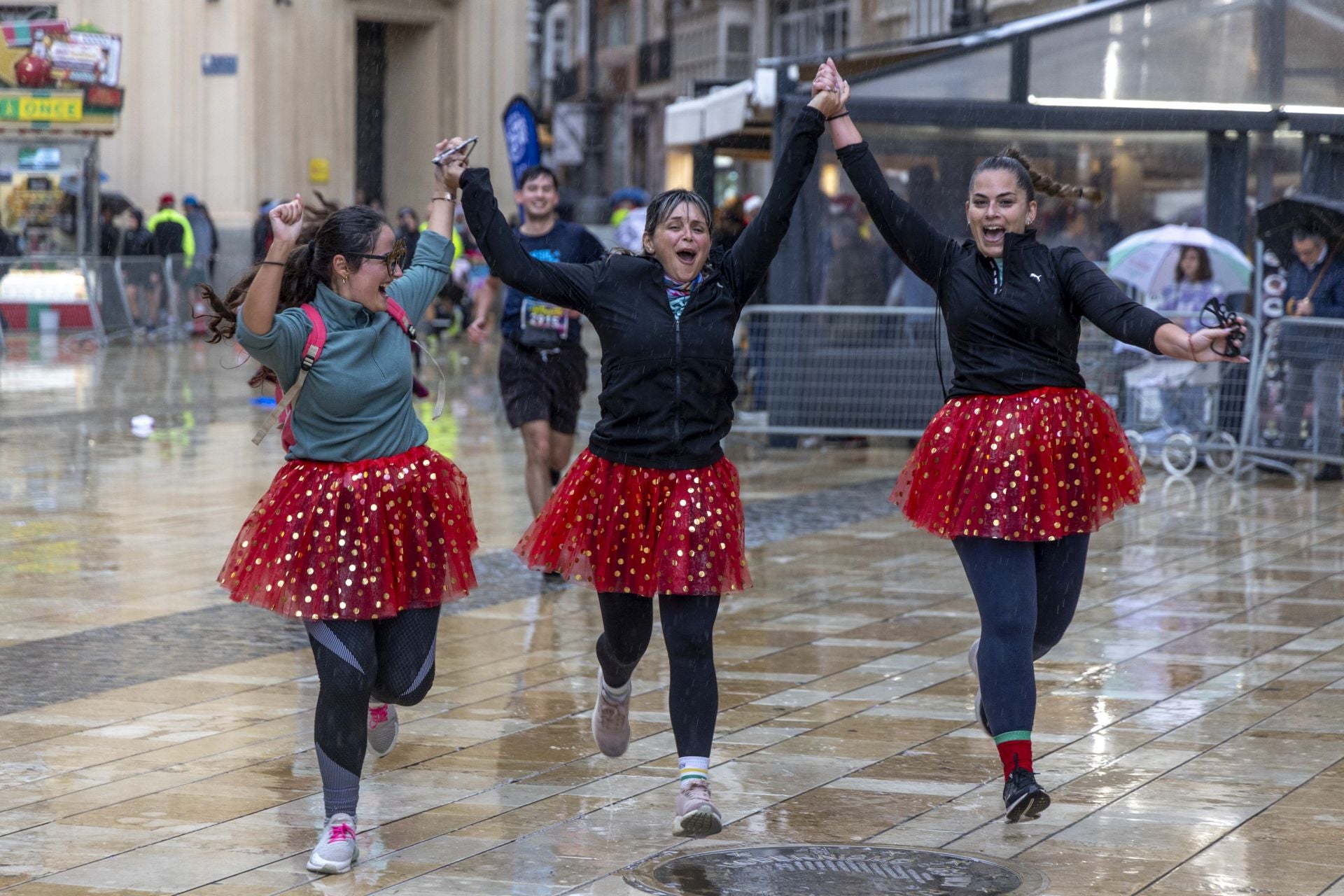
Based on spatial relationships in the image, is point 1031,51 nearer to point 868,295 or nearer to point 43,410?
point 868,295

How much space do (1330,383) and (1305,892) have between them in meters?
9.41

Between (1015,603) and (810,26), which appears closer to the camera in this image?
(1015,603)

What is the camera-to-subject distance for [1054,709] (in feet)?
21.5

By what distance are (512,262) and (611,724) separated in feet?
4.42

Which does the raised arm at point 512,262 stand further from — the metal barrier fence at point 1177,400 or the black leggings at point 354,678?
the metal barrier fence at point 1177,400

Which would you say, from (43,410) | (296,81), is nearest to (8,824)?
(43,410)

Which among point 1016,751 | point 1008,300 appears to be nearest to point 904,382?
point 1008,300

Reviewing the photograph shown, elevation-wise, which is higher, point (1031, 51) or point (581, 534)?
point (1031, 51)

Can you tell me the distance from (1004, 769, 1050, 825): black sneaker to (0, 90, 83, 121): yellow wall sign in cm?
2433

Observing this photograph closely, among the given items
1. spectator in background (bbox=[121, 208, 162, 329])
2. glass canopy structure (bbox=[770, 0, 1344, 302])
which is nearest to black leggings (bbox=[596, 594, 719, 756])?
glass canopy structure (bbox=[770, 0, 1344, 302])

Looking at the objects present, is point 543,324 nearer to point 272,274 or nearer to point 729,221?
point 272,274

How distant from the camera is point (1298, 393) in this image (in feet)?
44.4

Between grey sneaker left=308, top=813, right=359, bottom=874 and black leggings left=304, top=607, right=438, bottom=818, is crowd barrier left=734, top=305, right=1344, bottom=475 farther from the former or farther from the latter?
grey sneaker left=308, top=813, right=359, bottom=874

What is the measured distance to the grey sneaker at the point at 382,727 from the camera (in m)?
5.61
